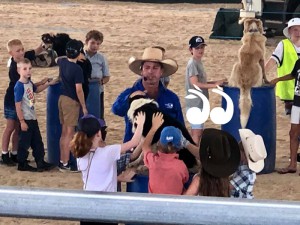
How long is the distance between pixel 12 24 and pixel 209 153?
50.5ft

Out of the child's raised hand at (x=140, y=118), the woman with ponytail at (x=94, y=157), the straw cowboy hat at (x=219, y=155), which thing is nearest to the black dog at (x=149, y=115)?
the child's raised hand at (x=140, y=118)

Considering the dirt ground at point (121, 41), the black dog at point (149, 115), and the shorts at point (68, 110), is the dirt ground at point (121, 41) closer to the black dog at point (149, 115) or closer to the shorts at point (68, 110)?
the shorts at point (68, 110)

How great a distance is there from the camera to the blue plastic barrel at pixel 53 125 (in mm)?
7934

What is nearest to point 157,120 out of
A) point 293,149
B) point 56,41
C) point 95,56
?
point 293,149

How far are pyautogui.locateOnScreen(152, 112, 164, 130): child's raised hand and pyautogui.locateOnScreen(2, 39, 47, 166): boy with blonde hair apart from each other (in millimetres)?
2927

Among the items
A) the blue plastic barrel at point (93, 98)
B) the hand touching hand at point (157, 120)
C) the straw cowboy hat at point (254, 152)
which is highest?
the hand touching hand at point (157, 120)

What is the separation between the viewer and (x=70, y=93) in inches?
306

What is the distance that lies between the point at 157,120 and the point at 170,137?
0.40m

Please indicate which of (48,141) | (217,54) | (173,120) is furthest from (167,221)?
(217,54)

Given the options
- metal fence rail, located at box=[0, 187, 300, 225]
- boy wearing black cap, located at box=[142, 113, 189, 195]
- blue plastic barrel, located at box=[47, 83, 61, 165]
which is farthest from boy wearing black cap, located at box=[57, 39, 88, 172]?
metal fence rail, located at box=[0, 187, 300, 225]

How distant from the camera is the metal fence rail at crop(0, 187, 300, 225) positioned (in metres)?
1.59

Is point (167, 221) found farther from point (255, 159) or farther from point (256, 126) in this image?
point (256, 126)

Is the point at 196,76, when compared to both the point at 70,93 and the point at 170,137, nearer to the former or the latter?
the point at 70,93

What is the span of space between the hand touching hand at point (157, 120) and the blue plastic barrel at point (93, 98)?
302cm
